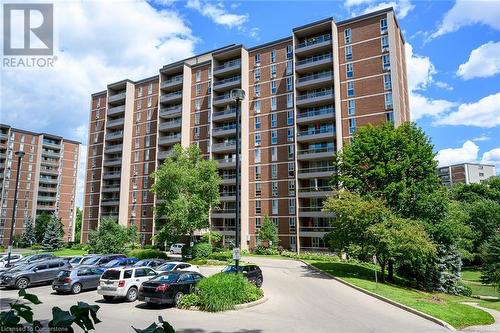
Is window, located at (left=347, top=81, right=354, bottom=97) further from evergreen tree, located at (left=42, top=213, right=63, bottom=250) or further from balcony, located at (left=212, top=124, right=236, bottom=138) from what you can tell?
evergreen tree, located at (left=42, top=213, right=63, bottom=250)

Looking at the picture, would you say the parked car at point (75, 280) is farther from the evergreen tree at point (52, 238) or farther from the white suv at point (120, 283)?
the evergreen tree at point (52, 238)

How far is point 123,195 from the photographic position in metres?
68.5

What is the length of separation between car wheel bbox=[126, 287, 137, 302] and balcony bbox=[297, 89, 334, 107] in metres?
39.0

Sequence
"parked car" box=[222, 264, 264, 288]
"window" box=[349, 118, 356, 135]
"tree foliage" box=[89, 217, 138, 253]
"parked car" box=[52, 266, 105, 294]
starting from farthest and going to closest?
1. "window" box=[349, 118, 356, 135]
2. "tree foliage" box=[89, 217, 138, 253]
3. "parked car" box=[222, 264, 264, 288]
4. "parked car" box=[52, 266, 105, 294]

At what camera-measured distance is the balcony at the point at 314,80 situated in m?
50.8

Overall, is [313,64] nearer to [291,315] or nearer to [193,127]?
[193,127]

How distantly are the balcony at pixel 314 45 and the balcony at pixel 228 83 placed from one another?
1076 cm

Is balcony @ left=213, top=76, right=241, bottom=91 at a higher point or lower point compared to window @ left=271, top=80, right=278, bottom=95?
higher

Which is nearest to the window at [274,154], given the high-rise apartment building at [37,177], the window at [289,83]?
the window at [289,83]

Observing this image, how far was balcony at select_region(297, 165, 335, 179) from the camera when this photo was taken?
1924 inches

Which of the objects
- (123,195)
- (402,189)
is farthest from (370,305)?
(123,195)

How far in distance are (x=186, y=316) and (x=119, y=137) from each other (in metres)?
63.1

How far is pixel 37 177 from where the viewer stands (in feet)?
318

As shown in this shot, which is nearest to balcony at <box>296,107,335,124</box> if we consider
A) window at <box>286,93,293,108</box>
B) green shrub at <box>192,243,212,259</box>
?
window at <box>286,93,293,108</box>
